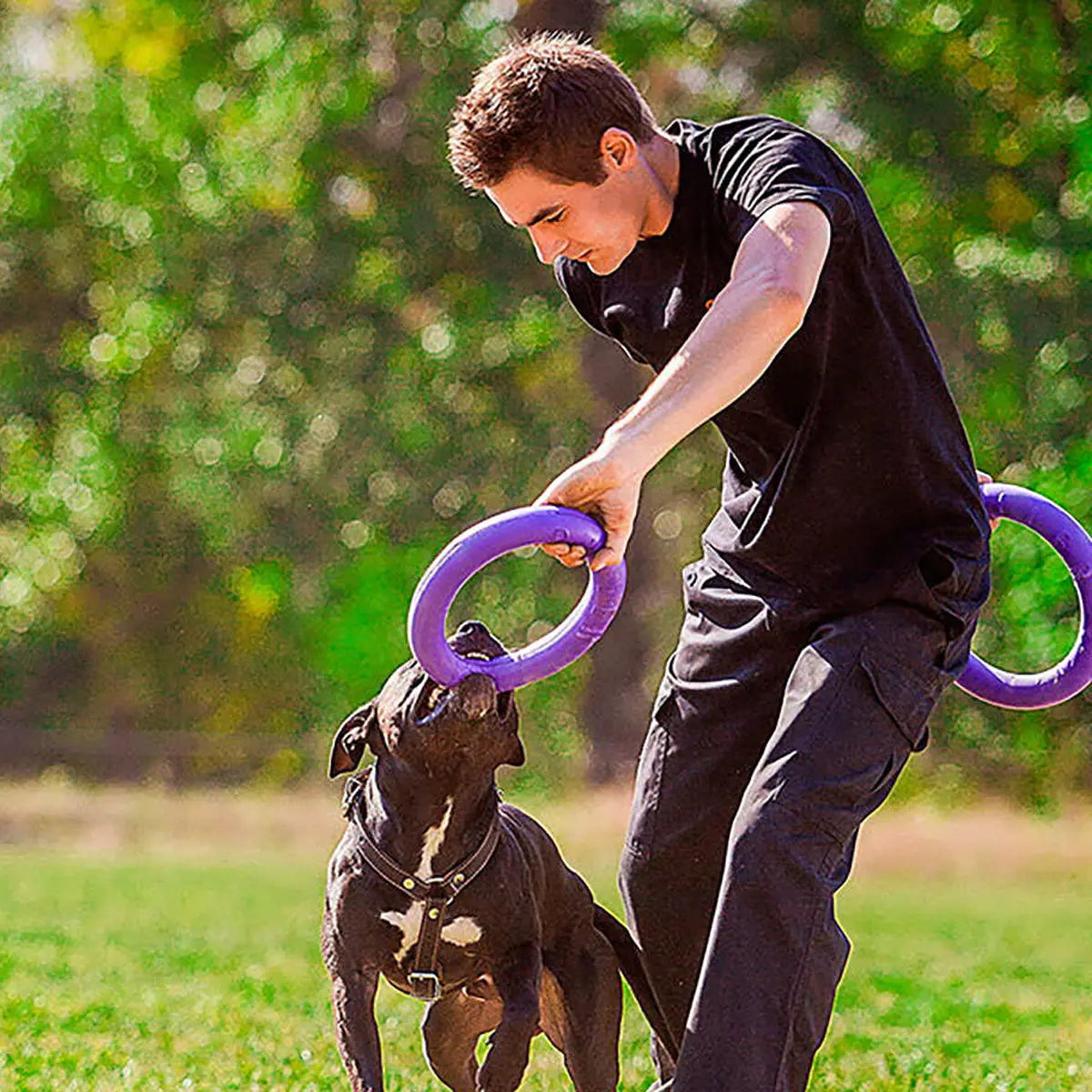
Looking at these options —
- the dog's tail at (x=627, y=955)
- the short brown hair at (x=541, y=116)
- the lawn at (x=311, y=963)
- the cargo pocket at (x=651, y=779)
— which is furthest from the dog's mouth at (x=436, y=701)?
the lawn at (x=311, y=963)

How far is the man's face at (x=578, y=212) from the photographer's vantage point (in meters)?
3.74

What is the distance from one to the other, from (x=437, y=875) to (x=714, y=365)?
5.40ft

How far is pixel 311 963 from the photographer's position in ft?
34.6

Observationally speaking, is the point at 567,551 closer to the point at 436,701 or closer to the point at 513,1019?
the point at 436,701

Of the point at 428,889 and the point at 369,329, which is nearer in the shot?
the point at 428,889

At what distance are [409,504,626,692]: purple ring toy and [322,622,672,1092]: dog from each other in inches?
4.7

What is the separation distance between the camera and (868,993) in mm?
9773

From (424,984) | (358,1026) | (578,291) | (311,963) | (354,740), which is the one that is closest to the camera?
(578,291)

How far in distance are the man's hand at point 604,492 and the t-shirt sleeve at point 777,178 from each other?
0.55 metres

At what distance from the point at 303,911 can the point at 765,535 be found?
405 inches

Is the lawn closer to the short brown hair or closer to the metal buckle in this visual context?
the metal buckle

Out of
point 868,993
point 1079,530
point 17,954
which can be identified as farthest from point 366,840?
point 17,954

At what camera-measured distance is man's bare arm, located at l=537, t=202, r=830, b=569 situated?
3.33 m

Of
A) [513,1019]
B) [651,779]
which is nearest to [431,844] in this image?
[513,1019]
